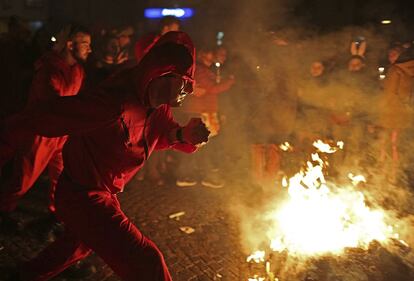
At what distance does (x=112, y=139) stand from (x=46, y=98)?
1983 mm

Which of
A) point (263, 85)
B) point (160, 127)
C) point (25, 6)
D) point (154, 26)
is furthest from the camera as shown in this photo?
point (25, 6)

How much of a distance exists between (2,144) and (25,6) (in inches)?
979

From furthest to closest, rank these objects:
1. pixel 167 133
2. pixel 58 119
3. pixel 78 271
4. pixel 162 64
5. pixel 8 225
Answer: pixel 8 225 < pixel 78 271 < pixel 167 133 < pixel 162 64 < pixel 58 119

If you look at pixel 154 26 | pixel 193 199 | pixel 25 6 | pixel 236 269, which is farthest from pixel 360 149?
pixel 25 6

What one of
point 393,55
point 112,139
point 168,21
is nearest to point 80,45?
point 168,21

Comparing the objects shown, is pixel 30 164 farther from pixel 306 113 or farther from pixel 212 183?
pixel 306 113

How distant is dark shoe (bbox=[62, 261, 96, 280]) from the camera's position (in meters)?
4.18

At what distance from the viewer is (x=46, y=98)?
457cm

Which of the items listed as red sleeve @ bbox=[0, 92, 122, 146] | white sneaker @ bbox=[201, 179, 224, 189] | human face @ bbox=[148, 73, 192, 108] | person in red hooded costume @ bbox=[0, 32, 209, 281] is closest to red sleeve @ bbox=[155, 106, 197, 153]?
person in red hooded costume @ bbox=[0, 32, 209, 281]

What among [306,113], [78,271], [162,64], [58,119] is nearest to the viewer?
[58,119]

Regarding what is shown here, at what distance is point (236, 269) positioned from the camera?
4.40 meters

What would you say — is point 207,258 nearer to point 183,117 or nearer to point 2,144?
point 2,144

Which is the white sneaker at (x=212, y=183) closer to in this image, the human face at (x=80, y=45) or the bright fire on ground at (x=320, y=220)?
the bright fire on ground at (x=320, y=220)

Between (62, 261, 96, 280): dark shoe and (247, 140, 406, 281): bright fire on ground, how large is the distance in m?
1.69
